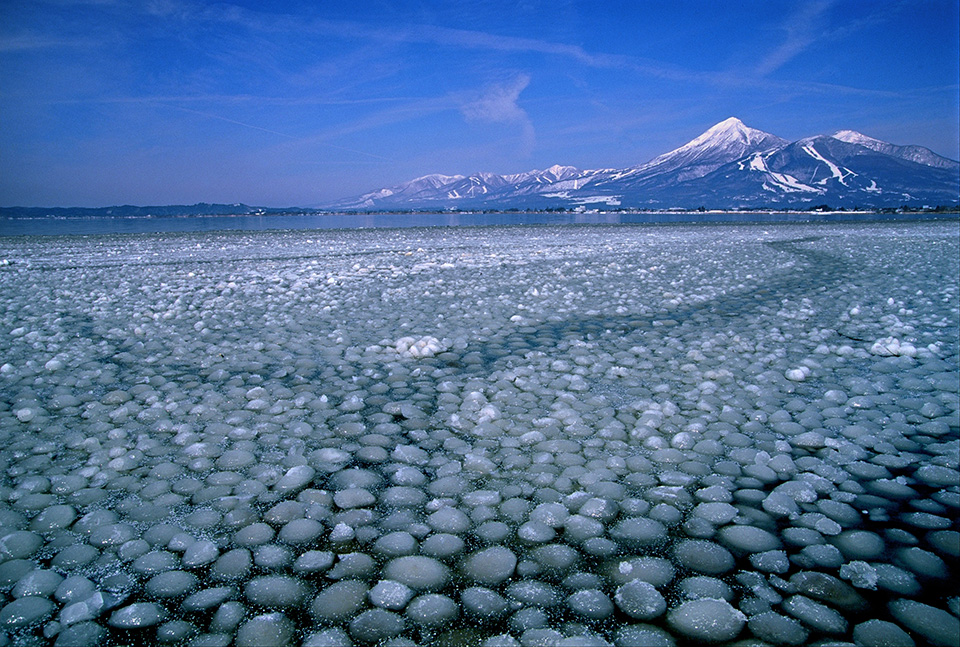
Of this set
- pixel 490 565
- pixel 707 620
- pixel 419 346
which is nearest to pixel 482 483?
pixel 490 565

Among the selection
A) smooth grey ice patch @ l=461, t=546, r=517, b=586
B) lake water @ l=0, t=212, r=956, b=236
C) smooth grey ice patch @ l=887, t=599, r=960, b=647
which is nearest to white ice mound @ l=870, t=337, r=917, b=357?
smooth grey ice patch @ l=887, t=599, r=960, b=647

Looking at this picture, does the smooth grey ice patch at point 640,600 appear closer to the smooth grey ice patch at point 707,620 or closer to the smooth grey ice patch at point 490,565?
the smooth grey ice patch at point 707,620

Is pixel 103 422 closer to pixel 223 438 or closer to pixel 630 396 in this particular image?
pixel 223 438

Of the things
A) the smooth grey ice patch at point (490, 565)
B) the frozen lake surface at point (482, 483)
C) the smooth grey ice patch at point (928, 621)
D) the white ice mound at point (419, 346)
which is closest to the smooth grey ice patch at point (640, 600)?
the frozen lake surface at point (482, 483)

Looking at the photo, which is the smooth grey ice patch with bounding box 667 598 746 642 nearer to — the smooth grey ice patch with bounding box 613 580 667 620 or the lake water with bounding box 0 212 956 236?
the smooth grey ice patch with bounding box 613 580 667 620

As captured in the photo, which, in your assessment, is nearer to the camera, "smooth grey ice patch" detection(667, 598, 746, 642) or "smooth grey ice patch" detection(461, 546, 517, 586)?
"smooth grey ice patch" detection(667, 598, 746, 642)

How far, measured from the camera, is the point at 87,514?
2461mm

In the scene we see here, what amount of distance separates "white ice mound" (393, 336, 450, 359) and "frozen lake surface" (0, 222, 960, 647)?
53 mm

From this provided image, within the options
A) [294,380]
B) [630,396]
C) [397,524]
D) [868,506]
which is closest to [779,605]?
[868,506]

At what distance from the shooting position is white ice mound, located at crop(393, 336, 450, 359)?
518cm

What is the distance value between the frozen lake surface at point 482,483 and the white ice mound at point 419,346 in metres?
0.05

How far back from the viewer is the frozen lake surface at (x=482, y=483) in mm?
1852

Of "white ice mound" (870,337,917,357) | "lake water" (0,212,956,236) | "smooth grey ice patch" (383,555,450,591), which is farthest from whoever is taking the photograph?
"lake water" (0,212,956,236)

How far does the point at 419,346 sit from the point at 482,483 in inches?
105
